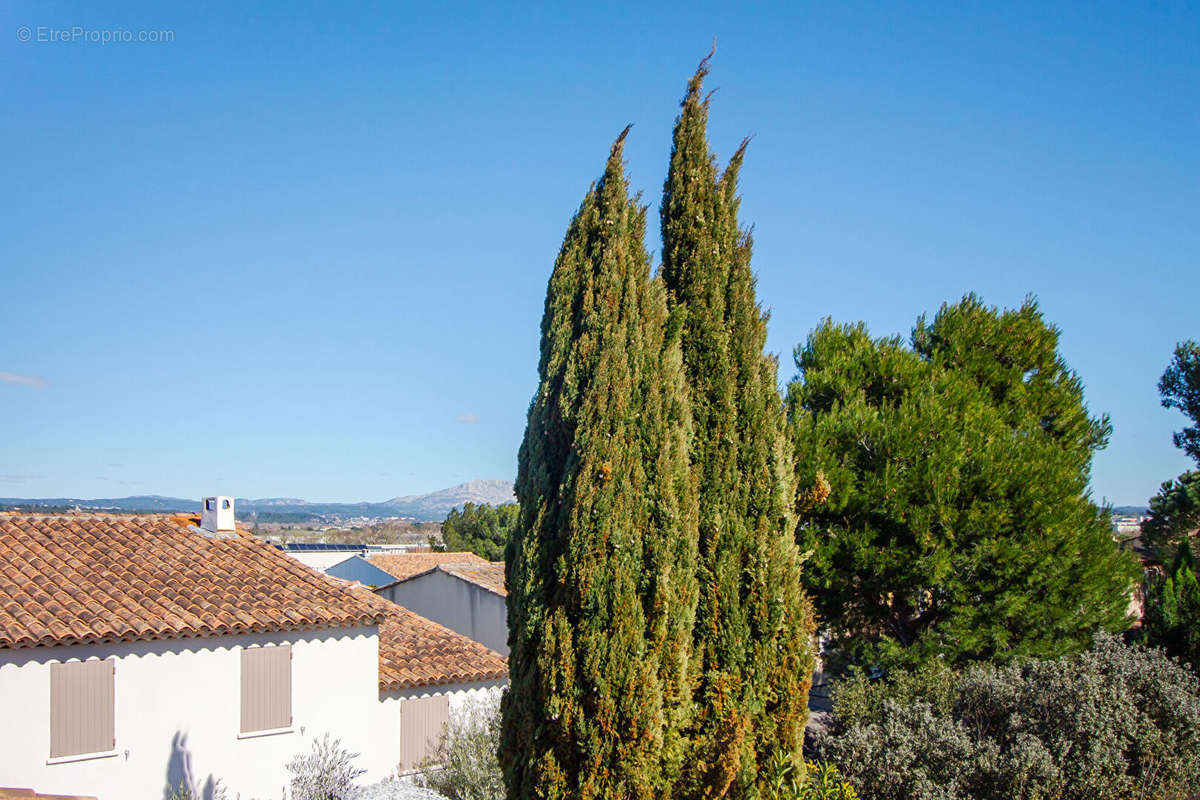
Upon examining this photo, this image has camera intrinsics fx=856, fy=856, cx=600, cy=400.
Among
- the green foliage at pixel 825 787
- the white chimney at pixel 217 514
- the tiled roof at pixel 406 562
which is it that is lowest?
the tiled roof at pixel 406 562

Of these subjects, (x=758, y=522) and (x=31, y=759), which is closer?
(x=758, y=522)

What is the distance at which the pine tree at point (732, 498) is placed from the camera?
7586 mm

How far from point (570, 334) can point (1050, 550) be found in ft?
32.2

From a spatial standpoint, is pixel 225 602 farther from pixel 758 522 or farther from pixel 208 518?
pixel 758 522

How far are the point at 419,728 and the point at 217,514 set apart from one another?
18.5 feet

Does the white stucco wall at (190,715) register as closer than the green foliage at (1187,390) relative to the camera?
Yes

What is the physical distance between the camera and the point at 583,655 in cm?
675

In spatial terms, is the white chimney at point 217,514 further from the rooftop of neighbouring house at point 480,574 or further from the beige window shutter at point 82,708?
the rooftop of neighbouring house at point 480,574

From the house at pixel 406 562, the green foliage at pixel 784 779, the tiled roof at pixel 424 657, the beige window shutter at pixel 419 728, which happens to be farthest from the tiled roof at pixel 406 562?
the green foliage at pixel 784 779

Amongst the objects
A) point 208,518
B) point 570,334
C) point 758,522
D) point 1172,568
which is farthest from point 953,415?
point 208,518

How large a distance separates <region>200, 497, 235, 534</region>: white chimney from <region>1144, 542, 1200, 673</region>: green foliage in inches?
736

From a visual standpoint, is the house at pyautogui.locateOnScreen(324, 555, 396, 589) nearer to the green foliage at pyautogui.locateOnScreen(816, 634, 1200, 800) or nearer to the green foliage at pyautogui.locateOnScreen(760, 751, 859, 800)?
the green foliage at pyautogui.locateOnScreen(816, 634, 1200, 800)

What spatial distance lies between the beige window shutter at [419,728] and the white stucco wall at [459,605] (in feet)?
21.2

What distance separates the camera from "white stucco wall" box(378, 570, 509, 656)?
936 inches
